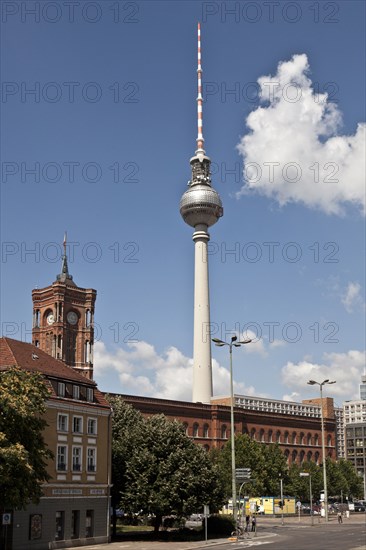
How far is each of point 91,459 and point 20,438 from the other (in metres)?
14.6

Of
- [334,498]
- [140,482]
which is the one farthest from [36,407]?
[334,498]

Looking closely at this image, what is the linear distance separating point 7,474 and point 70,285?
12410 centimetres

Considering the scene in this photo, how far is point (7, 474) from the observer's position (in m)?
37.8

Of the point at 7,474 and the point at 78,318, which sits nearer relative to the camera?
the point at 7,474

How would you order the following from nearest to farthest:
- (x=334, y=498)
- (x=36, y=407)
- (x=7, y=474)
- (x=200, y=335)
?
(x=7, y=474)
(x=36, y=407)
(x=334, y=498)
(x=200, y=335)

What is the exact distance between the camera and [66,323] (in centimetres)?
15750

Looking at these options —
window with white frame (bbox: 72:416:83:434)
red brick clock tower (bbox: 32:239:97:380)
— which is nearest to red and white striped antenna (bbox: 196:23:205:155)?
red brick clock tower (bbox: 32:239:97:380)

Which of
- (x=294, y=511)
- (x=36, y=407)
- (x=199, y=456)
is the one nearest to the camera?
(x=36, y=407)

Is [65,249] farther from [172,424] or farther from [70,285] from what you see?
[172,424]

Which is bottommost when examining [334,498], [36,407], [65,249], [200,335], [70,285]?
[334,498]

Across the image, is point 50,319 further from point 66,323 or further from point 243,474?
point 243,474

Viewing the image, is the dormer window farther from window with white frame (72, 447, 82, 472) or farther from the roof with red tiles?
window with white frame (72, 447, 82, 472)

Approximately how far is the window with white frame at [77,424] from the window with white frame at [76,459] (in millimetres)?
1271

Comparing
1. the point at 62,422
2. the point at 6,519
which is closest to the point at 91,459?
the point at 62,422
